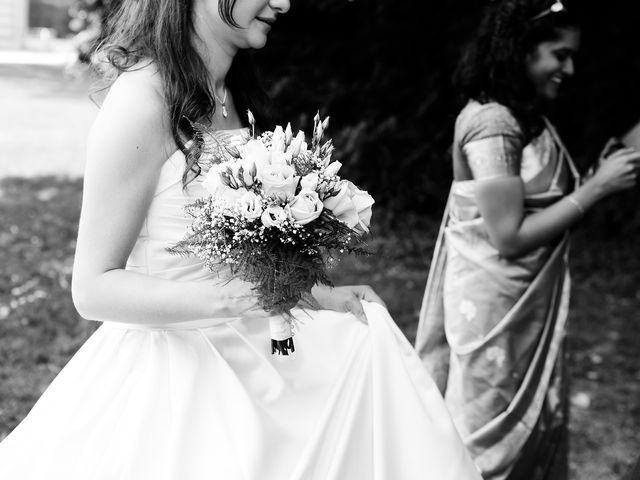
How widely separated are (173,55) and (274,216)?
2.03 ft

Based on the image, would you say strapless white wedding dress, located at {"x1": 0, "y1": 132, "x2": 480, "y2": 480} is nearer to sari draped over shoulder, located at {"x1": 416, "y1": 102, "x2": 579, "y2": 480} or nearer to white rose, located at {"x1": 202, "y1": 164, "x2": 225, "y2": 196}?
white rose, located at {"x1": 202, "y1": 164, "x2": 225, "y2": 196}

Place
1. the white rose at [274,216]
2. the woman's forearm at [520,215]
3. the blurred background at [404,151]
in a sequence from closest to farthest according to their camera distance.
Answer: the white rose at [274,216] < the woman's forearm at [520,215] < the blurred background at [404,151]

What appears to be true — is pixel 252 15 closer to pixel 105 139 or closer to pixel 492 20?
pixel 105 139

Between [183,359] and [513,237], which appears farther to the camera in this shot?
[513,237]

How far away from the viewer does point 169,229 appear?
7.33ft

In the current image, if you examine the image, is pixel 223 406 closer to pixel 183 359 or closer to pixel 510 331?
pixel 183 359

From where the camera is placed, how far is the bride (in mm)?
2062

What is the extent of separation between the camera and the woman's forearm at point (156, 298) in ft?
6.70

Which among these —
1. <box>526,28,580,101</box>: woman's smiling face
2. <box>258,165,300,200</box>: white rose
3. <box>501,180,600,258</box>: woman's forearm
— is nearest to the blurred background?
<box>501,180,600,258</box>: woman's forearm

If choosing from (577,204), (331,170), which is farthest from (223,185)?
(577,204)

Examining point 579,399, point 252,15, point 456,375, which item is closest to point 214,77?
point 252,15

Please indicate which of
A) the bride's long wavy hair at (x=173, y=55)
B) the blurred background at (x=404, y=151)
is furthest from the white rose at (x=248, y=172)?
the blurred background at (x=404, y=151)

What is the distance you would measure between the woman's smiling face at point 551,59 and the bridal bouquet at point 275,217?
1565 mm

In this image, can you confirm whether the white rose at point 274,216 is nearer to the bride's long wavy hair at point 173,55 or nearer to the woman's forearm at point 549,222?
the bride's long wavy hair at point 173,55
